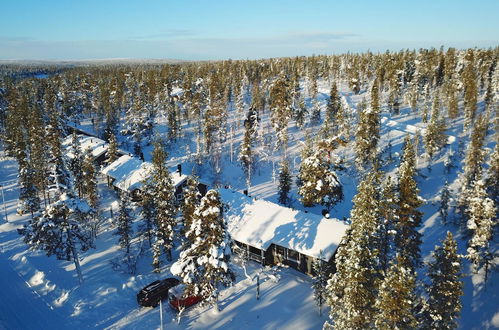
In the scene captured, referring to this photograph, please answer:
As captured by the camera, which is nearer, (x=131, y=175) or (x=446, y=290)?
(x=446, y=290)

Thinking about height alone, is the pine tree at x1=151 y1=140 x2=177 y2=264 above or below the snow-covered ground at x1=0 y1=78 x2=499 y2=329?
above

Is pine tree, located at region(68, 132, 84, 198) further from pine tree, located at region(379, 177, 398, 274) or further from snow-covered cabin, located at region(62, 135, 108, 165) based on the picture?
pine tree, located at region(379, 177, 398, 274)

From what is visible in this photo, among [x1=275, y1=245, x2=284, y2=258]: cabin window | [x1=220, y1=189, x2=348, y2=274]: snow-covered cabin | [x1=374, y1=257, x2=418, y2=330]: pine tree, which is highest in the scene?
[x1=374, y1=257, x2=418, y2=330]: pine tree

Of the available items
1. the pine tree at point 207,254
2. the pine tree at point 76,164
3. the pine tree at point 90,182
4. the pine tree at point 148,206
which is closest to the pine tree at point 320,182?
the pine tree at point 148,206

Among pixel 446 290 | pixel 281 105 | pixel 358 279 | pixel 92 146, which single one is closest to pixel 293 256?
pixel 358 279

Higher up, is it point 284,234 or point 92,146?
point 92,146

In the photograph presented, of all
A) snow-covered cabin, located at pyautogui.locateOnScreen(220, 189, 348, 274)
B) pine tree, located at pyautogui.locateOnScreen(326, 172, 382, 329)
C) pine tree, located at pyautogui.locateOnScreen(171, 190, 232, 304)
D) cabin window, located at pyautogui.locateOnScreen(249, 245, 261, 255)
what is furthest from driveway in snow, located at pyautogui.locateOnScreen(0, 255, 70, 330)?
pine tree, located at pyautogui.locateOnScreen(326, 172, 382, 329)

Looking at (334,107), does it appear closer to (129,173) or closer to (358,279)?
(129,173)
